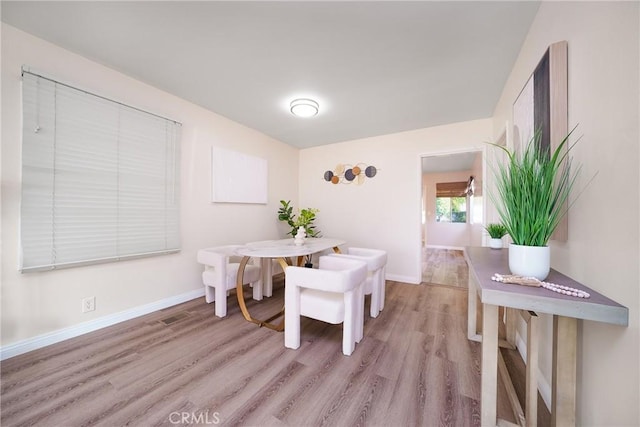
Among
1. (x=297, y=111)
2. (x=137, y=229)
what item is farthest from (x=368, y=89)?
(x=137, y=229)

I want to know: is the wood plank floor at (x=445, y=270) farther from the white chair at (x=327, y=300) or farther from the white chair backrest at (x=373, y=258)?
the white chair at (x=327, y=300)

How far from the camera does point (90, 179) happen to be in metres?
1.99

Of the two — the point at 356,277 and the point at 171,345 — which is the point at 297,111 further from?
the point at 171,345

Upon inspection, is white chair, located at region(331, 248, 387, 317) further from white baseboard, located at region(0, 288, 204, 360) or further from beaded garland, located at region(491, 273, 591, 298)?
white baseboard, located at region(0, 288, 204, 360)

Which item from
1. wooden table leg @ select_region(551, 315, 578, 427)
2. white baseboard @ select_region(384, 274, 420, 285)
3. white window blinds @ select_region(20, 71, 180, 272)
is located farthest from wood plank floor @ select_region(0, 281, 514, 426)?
white baseboard @ select_region(384, 274, 420, 285)

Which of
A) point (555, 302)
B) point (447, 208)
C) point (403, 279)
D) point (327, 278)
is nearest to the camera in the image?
point (555, 302)

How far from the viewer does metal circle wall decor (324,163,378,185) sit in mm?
3951

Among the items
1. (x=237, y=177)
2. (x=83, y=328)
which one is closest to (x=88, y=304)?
(x=83, y=328)

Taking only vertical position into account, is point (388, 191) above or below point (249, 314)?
above

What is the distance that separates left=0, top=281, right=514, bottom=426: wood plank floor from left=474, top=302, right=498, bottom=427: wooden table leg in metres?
0.19

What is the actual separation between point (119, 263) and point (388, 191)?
3.59 m

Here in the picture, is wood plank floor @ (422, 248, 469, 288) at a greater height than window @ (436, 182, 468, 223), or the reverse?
window @ (436, 182, 468, 223)

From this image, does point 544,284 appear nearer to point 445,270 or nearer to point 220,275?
point 220,275

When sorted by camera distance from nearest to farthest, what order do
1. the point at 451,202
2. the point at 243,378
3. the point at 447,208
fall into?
the point at 243,378 → the point at 451,202 → the point at 447,208
